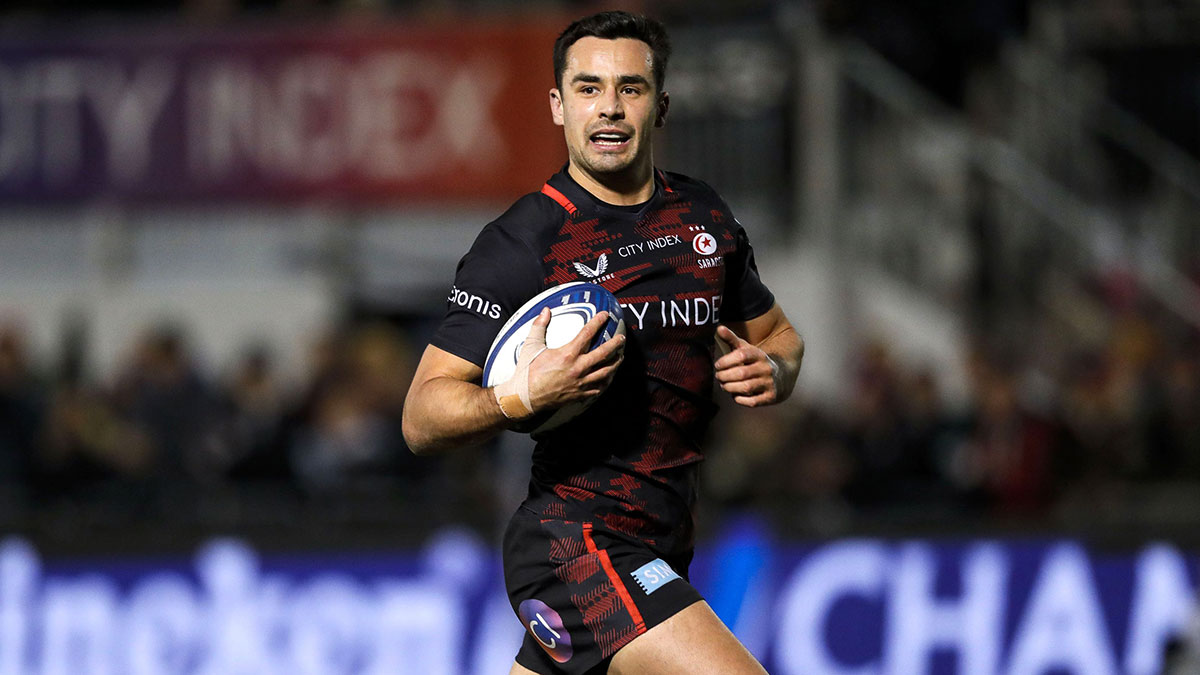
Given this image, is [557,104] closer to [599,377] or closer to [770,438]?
[599,377]

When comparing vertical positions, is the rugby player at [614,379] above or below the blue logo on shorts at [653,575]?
above

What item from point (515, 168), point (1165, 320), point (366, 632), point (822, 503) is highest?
point (515, 168)

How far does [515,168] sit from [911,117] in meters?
2.84

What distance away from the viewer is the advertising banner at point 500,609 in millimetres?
8547

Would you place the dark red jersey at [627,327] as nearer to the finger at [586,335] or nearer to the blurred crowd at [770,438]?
the finger at [586,335]

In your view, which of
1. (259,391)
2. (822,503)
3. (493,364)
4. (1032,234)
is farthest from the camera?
(1032,234)

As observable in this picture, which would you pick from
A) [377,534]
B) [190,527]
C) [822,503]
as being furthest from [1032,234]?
[190,527]

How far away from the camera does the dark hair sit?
14.8ft

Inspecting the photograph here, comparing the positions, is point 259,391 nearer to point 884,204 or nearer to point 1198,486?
point 884,204

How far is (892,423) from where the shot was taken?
940 cm

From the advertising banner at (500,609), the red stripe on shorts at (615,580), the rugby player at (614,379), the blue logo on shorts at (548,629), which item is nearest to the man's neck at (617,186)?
the rugby player at (614,379)

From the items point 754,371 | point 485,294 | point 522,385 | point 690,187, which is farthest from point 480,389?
point 690,187

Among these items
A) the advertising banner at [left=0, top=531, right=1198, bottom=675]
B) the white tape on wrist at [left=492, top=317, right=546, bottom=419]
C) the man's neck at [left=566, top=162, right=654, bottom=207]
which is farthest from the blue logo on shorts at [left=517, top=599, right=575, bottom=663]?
the advertising banner at [left=0, top=531, right=1198, bottom=675]

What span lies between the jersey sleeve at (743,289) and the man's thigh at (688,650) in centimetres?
100
